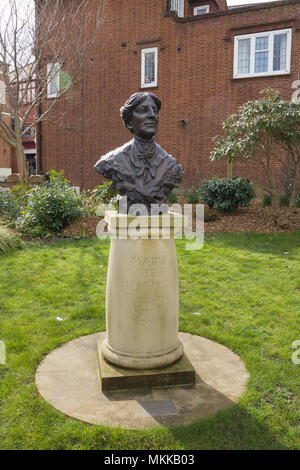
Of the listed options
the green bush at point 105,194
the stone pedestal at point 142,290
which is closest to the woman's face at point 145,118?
the stone pedestal at point 142,290

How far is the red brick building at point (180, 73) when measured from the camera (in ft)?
47.8

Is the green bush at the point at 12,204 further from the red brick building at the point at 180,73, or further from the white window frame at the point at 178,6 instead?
the white window frame at the point at 178,6

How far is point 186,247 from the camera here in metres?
8.73

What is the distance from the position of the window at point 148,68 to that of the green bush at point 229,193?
7145 millimetres

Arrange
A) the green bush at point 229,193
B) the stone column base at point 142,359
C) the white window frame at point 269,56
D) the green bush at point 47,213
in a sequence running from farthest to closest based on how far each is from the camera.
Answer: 1. the white window frame at point 269,56
2. the green bush at point 229,193
3. the green bush at point 47,213
4. the stone column base at point 142,359

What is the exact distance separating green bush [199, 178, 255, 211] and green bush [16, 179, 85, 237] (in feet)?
13.4

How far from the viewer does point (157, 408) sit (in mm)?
3264

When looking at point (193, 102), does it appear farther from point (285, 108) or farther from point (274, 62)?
point (285, 108)

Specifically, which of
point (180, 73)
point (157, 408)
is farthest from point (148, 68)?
point (157, 408)

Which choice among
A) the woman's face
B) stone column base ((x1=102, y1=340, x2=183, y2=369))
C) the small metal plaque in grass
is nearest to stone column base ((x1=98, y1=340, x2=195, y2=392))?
stone column base ((x1=102, y1=340, x2=183, y2=369))

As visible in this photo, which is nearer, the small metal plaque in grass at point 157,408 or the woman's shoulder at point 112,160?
the small metal plaque in grass at point 157,408

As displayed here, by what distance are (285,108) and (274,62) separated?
6208 mm

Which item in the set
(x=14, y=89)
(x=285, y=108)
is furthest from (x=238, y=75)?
(x=14, y=89)

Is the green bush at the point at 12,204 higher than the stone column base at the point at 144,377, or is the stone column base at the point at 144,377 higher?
the green bush at the point at 12,204
